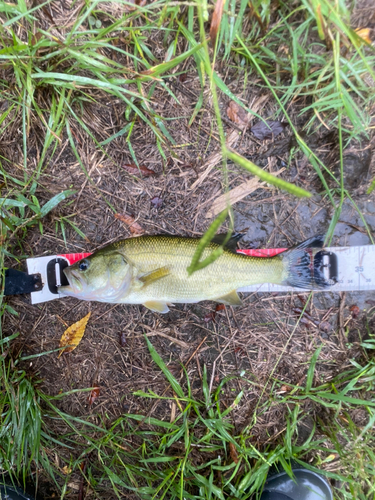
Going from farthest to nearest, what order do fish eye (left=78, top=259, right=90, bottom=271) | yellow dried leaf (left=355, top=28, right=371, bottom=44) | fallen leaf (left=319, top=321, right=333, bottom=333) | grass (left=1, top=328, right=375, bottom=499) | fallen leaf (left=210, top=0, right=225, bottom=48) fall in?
1. fallen leaf (left=319, top=321, right=333, bottom=333)
2. grass (left=1, top=328, right=375, bottom=499)
3. fish eye (left=78, top=259, right=90, bottom=271)
4. yellow dried leaf (left=355, top=28, right=371, bottom=44)
5. fallen leaf (left=210, top=0, right=225, bottom=48)

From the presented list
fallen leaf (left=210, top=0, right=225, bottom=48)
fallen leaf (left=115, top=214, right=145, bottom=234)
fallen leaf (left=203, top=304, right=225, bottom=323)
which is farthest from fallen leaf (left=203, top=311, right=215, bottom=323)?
fallen leaf (left=210, top=0, right=225, bottom=48)

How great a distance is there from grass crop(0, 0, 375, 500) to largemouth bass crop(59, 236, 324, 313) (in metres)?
0.59

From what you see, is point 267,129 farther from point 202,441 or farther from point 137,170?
point 202,441

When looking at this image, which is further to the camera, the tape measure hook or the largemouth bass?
the tape measure hook

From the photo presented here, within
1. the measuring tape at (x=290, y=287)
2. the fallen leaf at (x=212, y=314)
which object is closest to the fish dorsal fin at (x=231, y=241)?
the measuring tape at (x=290, y=287)

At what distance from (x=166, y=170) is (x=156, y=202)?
352 millimetres

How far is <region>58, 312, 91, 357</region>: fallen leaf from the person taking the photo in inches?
131

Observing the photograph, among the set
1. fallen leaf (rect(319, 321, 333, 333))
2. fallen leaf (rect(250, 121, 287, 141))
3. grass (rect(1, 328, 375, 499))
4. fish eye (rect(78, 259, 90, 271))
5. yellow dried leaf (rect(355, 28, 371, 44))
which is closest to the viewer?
yellow dried leaf (rect(355, 28, 371, 44))

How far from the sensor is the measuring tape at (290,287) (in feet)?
10.5

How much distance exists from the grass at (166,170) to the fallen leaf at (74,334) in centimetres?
51

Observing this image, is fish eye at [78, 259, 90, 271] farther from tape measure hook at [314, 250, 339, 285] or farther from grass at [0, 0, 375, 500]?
tape measure hook at [314, 250, 339, 285]

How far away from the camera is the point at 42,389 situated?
337cm

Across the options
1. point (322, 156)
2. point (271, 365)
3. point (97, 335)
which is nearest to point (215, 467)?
point (271, 365)

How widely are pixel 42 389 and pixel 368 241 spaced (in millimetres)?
3855
